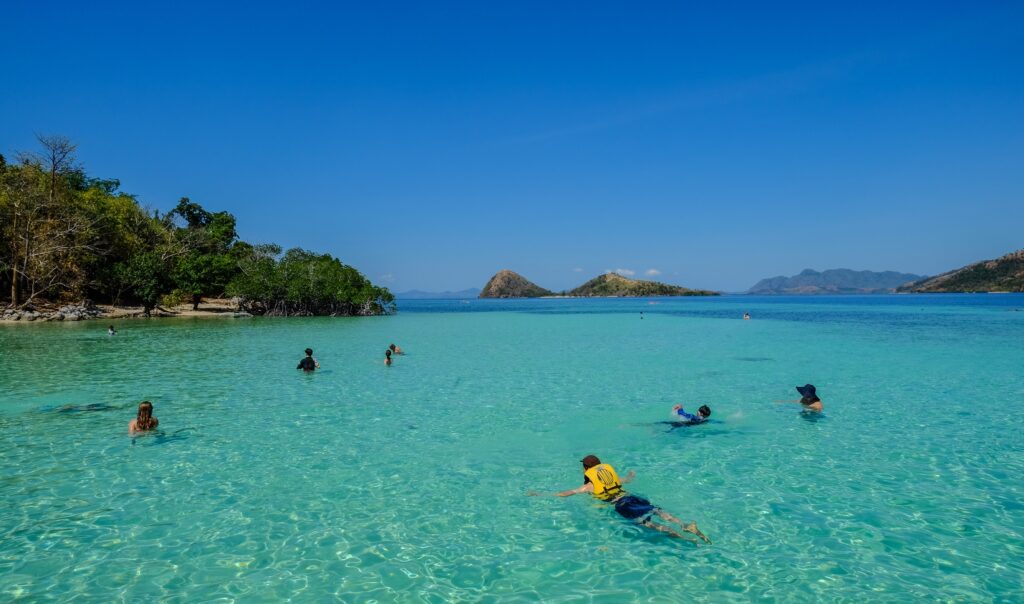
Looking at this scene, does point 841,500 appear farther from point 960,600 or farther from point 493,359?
point 493,359

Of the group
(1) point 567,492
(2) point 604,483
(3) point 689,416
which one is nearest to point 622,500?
(2) point 604,483

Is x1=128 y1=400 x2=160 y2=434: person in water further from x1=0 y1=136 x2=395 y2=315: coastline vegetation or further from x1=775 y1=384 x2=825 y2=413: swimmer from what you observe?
x1=0 y1=136 x2=395 y2=315: coastline vegetation

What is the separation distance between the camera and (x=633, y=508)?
9.20m

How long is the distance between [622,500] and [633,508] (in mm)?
293

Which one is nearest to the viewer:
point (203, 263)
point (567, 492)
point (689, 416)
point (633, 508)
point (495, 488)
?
point (633, 508)

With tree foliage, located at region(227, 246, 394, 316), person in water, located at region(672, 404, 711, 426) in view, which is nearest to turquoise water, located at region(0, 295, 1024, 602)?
person in water, located at region(672, 404, 711, 426)

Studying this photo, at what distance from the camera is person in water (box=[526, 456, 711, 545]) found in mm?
8867

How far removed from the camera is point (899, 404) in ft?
60.1

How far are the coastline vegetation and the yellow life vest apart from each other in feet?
218

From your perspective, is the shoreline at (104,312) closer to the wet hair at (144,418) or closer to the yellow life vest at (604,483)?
the wet hair at (144,418)

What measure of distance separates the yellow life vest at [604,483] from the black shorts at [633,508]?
0.37 m

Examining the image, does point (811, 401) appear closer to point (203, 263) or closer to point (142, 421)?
point (142, 421)

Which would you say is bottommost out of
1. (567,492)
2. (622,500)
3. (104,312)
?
(567,492)

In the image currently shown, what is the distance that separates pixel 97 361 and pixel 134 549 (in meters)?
24.9
